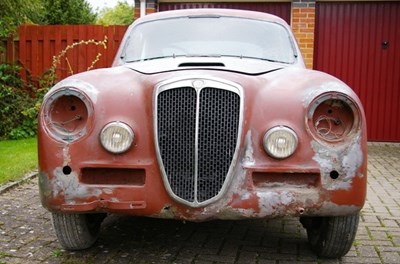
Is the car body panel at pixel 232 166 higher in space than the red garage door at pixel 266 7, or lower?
lower

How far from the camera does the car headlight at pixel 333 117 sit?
3.00 m

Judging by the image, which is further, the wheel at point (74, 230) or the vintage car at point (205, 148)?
the wheel at point (74, 230)

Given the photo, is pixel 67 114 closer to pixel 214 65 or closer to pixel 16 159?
pixel 214 65

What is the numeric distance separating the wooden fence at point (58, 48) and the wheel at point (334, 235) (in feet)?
24.7

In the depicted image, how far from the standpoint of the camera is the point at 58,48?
10.3 meters

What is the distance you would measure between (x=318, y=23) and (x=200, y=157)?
746cm

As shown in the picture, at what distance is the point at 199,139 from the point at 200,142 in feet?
0.06

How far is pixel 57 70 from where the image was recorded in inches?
408

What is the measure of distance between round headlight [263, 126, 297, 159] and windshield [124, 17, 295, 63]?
4.25 ft

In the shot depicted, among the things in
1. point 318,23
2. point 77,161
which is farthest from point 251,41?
point 318,23

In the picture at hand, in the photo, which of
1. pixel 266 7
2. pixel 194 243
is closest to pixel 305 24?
pixel 266 7

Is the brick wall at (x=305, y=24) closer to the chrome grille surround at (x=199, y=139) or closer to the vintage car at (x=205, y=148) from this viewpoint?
the vintage car at (x=205, y=148)

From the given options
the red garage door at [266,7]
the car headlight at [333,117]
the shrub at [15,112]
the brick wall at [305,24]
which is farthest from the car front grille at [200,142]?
the red garage door at [266,7]

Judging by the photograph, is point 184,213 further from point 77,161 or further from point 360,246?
point 360,246
